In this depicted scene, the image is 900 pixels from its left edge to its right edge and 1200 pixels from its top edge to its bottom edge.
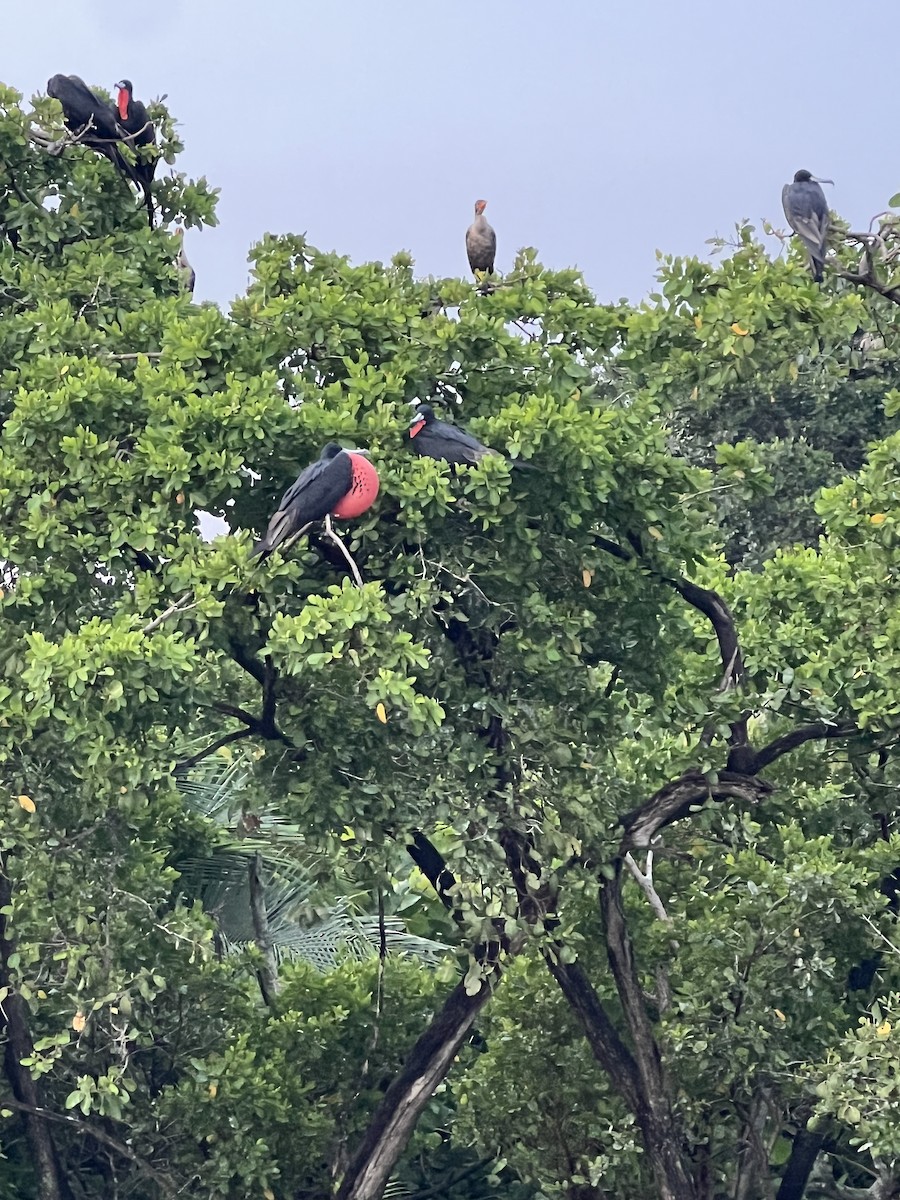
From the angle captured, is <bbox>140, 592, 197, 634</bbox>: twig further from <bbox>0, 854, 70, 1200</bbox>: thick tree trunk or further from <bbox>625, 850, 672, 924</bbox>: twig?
<bbox>625, 850, 672, 924</bbox>: twig

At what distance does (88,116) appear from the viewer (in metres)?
9.70

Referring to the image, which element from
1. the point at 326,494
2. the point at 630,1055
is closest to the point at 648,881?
the point at 630,1055

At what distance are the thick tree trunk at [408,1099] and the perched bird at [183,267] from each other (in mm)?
4329

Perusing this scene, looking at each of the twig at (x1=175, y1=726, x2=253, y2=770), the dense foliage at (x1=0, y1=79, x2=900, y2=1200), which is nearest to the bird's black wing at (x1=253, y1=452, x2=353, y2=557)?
the dense foliage at (x1=0, y1=79, x2=900, y2=1200)

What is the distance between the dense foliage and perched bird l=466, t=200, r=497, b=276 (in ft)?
4.85

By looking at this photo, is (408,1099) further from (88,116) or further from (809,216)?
(88,116)

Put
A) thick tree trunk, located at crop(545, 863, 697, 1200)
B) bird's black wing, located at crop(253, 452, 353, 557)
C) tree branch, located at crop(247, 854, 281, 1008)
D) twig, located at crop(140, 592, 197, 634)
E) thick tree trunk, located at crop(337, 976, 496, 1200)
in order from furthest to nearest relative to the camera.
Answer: tree branch, located at crop(247, 854, 281, 1008) → thick tree trunk, located at crop(337, 976, 496, 1200) → thick tree trunk, located at crop(545, 863, 697, 1200) → bird's black wing, located at crop(253, 452, 353, 557) → twig, located at crop(140, 592, 197, 634)

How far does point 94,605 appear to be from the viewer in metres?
8.79

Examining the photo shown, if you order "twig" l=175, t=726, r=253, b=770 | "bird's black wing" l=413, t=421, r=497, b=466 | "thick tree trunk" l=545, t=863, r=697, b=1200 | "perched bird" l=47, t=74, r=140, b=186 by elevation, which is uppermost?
"perched bird" l=47, t=74, r=140, b=186

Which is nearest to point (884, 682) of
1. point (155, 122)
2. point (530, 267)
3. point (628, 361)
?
point (628, 361)

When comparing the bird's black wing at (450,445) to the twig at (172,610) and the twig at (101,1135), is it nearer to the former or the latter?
the twig at (172,610)

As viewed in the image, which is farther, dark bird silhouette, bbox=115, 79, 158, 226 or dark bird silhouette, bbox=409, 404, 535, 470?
dark bird silhouette, bbox=115, 79, 158, 226

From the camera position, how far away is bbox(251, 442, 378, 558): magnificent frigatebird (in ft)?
25.5

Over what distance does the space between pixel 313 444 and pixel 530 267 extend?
1617 millimetres
